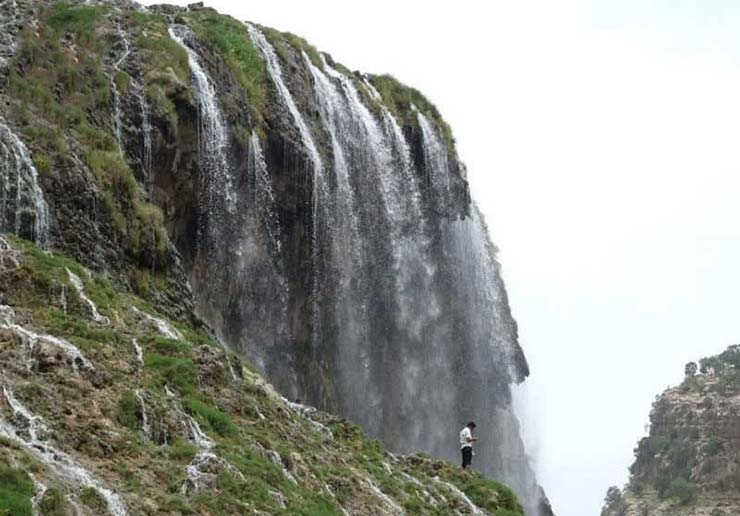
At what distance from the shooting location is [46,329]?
18.8 m

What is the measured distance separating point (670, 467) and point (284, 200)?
78.4 metres

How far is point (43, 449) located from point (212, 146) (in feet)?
59.7

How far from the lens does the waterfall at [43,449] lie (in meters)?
14.6

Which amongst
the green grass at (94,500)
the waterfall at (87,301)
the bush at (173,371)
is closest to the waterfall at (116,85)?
the waterfall at (87,301)

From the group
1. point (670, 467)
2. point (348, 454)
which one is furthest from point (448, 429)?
point (670, 467)

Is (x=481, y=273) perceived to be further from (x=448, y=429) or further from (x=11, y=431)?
(x=11, y=431)

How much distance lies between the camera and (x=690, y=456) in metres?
105

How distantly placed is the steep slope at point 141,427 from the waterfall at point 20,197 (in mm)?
1506

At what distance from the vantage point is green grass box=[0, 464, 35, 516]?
1327 centimetres

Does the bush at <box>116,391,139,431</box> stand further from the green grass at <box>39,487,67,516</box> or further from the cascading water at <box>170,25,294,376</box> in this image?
the cascading water at <box>170,25,294,376</box>

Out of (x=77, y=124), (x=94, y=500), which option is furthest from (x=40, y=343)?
(x=77, y=124)

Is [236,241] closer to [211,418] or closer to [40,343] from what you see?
[211,418]

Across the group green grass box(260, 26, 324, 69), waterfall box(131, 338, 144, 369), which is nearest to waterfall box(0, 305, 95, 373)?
waterfall box(131, 338, 144, 369)

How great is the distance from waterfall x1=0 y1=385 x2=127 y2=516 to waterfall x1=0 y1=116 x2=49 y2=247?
747cm
